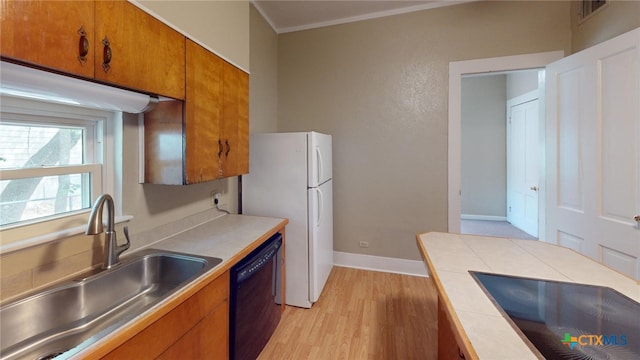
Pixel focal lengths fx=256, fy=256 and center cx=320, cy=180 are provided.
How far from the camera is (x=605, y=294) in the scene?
973 mm

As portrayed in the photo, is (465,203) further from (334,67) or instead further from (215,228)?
(215,228)

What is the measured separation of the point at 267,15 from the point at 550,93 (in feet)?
9.71

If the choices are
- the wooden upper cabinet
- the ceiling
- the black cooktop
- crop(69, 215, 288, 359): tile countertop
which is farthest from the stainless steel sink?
the ceiling

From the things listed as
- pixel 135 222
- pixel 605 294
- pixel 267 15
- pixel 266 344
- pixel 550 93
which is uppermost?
pixel 267 15

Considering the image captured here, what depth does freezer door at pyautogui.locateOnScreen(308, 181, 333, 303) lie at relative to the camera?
2.29 m

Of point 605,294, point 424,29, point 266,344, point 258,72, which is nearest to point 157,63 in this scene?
point 258,72

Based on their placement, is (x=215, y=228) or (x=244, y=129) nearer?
(x=215, y=228)

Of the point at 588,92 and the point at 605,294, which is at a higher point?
the point at 588,92

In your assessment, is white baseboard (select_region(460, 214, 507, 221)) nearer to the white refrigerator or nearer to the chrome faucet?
the white refrigerator

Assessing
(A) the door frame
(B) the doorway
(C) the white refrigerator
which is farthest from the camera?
(B) the doorway

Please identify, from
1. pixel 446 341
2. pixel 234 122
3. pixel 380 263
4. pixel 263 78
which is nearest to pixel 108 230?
pixel 234 122

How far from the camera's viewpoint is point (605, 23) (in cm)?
202

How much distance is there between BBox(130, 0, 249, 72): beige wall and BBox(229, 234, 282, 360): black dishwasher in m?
1.37

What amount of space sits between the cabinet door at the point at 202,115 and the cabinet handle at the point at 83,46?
50cm
